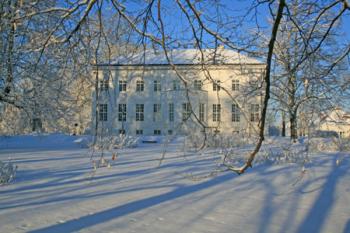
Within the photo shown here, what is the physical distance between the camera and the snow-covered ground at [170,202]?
4.46 metres

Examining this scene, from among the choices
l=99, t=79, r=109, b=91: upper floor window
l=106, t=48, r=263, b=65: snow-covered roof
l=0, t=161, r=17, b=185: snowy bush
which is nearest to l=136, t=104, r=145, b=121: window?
l=0, t=161, r=17, b=185: snowy bush

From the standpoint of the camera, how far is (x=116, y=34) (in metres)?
4.54

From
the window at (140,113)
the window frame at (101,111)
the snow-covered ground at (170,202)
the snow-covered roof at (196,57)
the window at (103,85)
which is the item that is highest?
the window at (140,113)

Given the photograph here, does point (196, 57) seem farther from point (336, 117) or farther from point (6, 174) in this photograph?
point (6, 174)

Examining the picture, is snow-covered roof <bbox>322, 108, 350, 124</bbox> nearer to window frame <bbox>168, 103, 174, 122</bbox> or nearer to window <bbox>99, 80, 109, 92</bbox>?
window <bbox>99, 80, 109, 92</bbox>

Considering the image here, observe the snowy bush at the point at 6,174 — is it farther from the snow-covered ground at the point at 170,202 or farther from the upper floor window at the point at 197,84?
the upper floor window at the point at 197,84

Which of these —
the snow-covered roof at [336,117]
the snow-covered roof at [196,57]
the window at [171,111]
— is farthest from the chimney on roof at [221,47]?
the window at [171,111]

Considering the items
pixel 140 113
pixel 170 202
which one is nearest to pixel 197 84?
pixel 170 202

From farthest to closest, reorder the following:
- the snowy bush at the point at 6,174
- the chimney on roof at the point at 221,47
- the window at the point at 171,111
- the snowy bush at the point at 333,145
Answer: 1. the window at the point at 171,111
2. the snowy bush at the point at 333,145
3. the snowy bush at the point at 6,174
4. the chimney on roof at the point at 221,47

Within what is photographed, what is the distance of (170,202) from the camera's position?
5.66m

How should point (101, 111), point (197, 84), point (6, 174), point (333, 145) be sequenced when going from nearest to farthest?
point (197, 84), point (101, 111), point (6, 174), point (333, 145)

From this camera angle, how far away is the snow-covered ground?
446 centimetres

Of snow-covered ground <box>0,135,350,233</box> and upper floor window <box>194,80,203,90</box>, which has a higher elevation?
upper floor window <box>194,80,203,90</box>

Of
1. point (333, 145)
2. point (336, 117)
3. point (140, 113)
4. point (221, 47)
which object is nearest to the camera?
point (221, 47)
